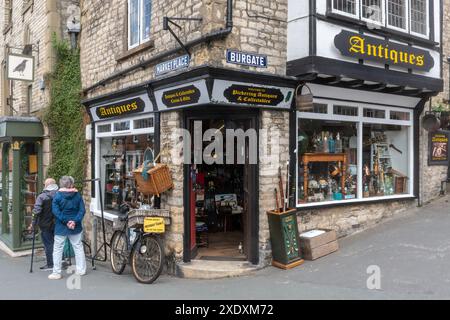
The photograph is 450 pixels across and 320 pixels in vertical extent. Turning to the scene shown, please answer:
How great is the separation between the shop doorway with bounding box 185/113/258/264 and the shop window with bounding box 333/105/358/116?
78.6 inches

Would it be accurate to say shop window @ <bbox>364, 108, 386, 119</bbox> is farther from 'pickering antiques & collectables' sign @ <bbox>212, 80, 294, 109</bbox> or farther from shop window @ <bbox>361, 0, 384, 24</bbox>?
'pickering antiques & collectables' sign @ <bbox>212, 80, 294, 109</bbox>

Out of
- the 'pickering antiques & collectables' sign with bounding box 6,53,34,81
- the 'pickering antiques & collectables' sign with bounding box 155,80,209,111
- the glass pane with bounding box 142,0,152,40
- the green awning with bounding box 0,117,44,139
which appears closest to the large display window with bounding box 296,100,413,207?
the 'pickering antiques & collectables' sign with bounding box 155,80,209,111

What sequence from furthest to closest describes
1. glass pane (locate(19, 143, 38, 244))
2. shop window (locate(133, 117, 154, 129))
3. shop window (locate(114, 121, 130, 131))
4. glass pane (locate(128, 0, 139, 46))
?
glass pane (locate(19, 143, 38, 244)), shop window (locate(114, 121, 130, 131)), glass pane (locate(128, 0, 139, 46)), shop window (locate(133, 117, 154, 129))

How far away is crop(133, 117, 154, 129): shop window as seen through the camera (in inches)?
317

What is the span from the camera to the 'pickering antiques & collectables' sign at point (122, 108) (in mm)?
7879

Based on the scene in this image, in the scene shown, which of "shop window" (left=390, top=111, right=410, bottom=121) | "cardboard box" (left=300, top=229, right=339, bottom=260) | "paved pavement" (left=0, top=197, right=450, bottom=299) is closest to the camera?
"paved pavement" (left=0, top=197, right=450, bottom=299)

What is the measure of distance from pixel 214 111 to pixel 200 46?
1.06 metres

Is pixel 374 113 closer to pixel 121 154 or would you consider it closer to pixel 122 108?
pixel 122 108

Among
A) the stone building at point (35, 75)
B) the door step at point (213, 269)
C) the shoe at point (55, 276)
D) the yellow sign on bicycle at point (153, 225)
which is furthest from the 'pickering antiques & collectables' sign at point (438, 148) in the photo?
the stone building at point (35, 75)

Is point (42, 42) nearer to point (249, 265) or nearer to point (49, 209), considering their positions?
point (49, 209)

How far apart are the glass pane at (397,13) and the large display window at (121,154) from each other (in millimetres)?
4977

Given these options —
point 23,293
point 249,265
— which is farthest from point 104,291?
point 249,265
